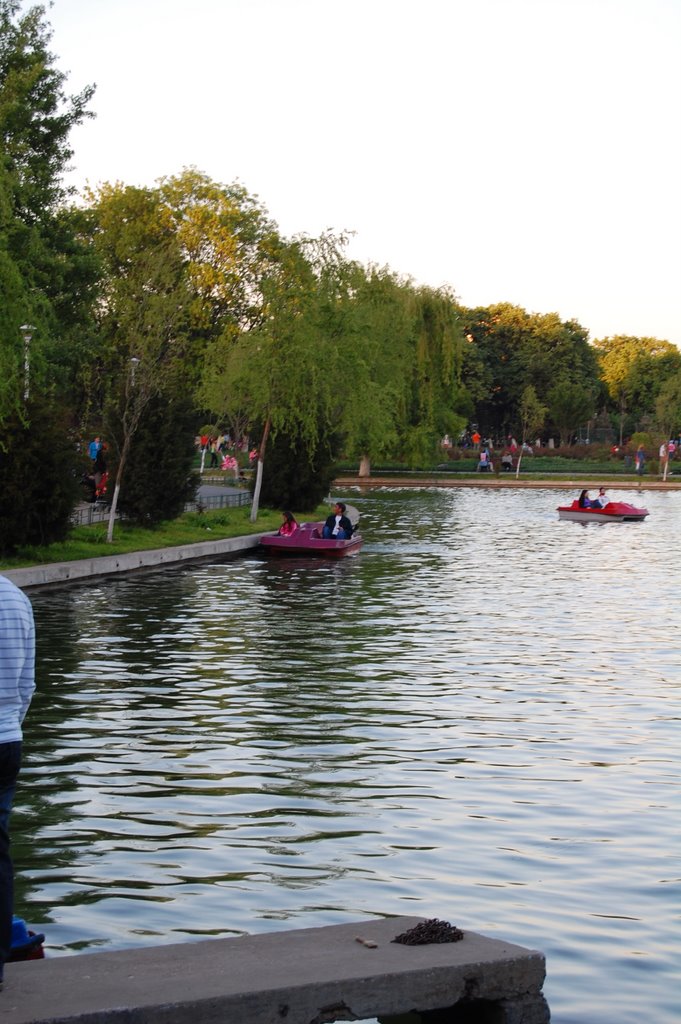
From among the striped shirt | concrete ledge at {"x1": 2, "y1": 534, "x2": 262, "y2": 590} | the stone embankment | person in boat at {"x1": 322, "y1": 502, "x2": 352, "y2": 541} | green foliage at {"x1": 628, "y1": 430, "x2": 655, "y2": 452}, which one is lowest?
concrete ledge at {"x1": 2, "y1": 534, "x2": 262, "y2": 590}

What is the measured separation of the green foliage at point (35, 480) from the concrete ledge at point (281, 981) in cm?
2105

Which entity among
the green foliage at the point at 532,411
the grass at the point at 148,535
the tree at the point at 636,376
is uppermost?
the tree at the point at 636,376

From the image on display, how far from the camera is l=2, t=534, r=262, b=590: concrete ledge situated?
25594 millimetres

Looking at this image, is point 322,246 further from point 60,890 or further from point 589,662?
point 60,890

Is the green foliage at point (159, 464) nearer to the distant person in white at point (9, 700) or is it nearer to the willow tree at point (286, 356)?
the willow tree at point (286, 356)

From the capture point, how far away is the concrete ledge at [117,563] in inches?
1008

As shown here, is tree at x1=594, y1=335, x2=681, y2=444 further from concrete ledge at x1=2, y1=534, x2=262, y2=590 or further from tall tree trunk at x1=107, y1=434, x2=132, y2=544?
tall tree trunk at x1=107, y1=434, x2=132, y2=544

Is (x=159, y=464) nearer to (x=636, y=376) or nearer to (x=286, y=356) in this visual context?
(x=286, y=356)

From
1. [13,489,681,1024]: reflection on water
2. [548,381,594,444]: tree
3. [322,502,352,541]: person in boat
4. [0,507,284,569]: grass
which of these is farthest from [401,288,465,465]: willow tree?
[13,489,681,1024]: reflection on water

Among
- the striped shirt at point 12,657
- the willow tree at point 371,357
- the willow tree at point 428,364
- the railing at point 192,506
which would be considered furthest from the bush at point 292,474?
the striped shirt at point 12,657

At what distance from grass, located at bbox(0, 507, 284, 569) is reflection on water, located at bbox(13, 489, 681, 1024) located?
3605 mm

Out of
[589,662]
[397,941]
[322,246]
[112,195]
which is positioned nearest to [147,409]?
[322,246]

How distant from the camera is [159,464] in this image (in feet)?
120

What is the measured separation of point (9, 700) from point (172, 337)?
38431 millimetres
